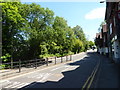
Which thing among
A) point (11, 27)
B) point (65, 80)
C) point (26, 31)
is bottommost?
point (65, 80)

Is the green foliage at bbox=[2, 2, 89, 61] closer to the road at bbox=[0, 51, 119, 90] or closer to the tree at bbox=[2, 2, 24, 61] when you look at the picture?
the tree at bbox=[2, 2, 24, 61]

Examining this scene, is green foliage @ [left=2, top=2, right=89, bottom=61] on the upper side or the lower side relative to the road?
upper

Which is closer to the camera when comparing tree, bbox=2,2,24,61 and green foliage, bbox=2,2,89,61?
tree, bbox=2,2,24,61

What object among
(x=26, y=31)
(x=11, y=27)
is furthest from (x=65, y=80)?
(x=26, y=31)

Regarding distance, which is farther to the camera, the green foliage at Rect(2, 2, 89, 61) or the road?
the green foliage at Rect(2, 2, 89, 61)

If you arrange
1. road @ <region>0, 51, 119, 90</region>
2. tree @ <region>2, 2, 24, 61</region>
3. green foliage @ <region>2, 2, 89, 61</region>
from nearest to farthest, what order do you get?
road @ <region>0, 51, 119, 90</region>
tree @ <region>2, 2, 24, 61</region>
green foliage @ <region>2, 2, 89, 61</region>

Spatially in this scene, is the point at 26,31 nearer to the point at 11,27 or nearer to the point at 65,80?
the point at 11,27

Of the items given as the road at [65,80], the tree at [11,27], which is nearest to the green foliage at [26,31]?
the tree at [11,27]

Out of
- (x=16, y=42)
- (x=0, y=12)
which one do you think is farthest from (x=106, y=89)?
(x=16, y=42)

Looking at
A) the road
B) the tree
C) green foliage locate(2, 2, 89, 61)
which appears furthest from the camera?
green foliage locate(2, 2, 89, 61)

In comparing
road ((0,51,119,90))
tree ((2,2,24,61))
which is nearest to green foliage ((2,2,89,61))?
tree ((2,2,24,61))

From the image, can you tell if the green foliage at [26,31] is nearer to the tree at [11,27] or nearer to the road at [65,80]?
the tree at [11,27]

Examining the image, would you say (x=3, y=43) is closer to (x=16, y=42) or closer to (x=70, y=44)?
(x=16, y=42)

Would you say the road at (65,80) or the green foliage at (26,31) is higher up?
the green foliage at (26,31)
